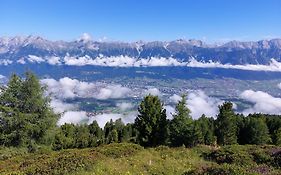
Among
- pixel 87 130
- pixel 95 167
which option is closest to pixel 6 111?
pixel 95 167

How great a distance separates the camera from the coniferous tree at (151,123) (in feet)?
220

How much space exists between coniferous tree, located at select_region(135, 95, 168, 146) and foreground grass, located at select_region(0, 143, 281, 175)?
31.3 metres

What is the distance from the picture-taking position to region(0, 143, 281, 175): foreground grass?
989 inches

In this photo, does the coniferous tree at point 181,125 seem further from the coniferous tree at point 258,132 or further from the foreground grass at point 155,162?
the coniferous tree at point 258,132

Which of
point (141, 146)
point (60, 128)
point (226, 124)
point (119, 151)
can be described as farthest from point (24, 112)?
point (226, 124)

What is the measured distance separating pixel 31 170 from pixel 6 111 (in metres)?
27.9

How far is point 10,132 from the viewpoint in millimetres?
52688

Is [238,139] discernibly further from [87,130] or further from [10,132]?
[10,132]

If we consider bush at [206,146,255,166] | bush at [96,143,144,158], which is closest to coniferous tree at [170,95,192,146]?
bush at [206,146,255,166]

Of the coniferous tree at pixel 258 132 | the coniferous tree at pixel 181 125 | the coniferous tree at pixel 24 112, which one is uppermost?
the coniferous tree at pixel 24 112

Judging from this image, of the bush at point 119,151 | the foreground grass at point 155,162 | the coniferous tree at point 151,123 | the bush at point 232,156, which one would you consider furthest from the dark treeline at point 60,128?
the bush at point 119,151

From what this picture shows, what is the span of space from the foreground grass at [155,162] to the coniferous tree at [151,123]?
31298 mm

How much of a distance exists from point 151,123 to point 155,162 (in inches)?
1512

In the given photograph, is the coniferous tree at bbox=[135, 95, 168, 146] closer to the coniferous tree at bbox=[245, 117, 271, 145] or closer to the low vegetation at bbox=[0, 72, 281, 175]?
the low vegetation at bbox=[0, 72, 281, 175]
